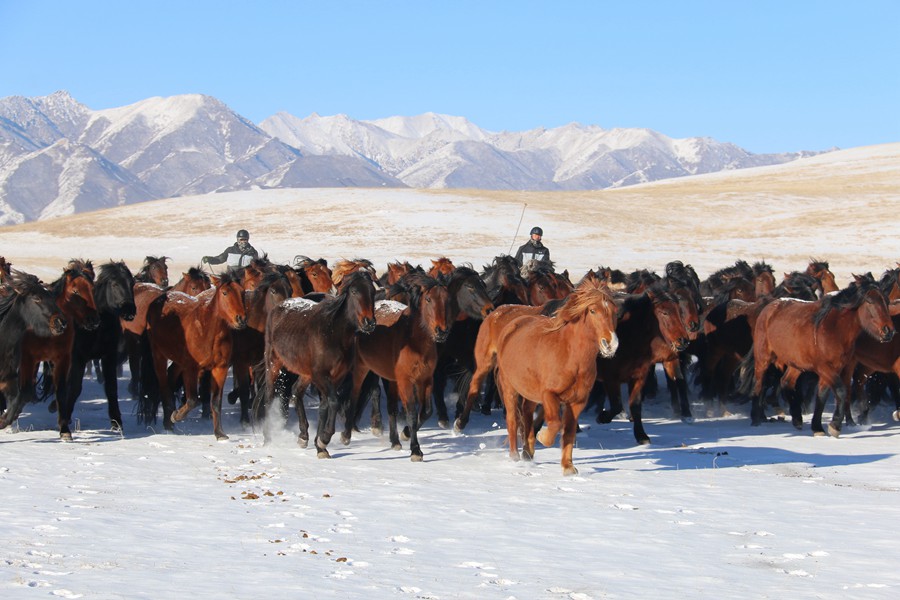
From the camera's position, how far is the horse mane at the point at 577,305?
988 centimetres

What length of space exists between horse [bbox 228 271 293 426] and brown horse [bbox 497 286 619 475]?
3.98 meters

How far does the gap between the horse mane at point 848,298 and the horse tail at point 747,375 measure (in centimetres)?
147

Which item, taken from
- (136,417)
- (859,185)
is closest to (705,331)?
(136,417)

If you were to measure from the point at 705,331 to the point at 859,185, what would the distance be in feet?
182

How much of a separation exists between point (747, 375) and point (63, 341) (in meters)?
8.86

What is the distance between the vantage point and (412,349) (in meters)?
11.5

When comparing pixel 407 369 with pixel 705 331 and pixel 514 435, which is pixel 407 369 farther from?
pixel 705 331

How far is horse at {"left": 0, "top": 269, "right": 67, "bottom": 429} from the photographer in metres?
11.6

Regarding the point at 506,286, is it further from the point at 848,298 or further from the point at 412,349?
the point at 848,298

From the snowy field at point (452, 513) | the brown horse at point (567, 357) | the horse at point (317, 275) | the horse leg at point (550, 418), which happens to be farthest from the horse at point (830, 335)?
the horse at point (317, 275)

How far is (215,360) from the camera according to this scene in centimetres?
1266

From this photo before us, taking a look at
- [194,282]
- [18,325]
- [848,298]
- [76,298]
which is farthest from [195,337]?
[848,298]

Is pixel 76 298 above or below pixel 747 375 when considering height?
above

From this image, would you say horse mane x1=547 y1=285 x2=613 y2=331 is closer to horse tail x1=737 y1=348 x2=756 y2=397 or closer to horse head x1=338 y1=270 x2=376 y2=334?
horse head x1=338 y1=270 x2=376 y2=334
